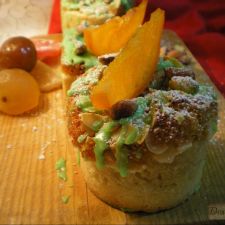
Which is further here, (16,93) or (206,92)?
(16,93)

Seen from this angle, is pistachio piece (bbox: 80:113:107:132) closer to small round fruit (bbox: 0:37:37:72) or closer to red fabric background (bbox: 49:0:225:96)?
small round fruit (bbox: 0:37:37:72)

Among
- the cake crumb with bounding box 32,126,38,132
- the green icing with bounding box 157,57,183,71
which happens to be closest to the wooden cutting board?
the cake crumb with bounding box 32,126,38,132

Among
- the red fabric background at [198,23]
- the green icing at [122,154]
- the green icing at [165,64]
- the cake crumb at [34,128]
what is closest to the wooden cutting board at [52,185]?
the cake crumb at [34,128]

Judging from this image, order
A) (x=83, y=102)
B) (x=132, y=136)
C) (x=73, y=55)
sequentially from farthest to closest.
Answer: (x=73, y=55), (x=83, y=102), (x=132, y=136)

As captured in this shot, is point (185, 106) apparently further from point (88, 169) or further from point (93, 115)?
point (88, 169)

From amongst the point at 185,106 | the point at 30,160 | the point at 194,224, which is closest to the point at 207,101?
the point at 185,106

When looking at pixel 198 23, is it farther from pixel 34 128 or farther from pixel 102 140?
pixel 102 140

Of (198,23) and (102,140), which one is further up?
(102,140)

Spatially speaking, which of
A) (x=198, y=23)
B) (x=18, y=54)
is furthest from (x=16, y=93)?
(x=198, y=23)
